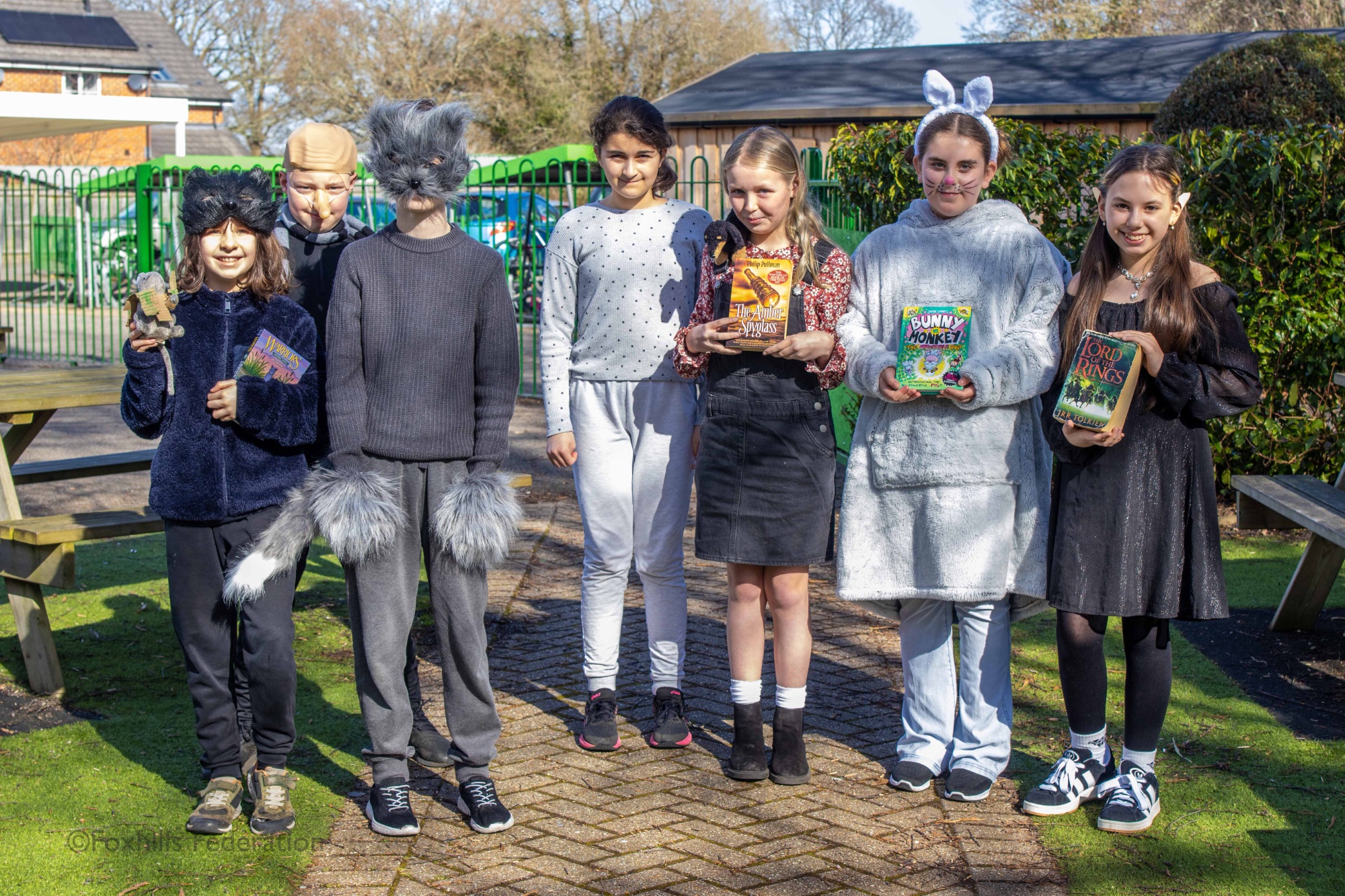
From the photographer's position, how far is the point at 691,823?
359 centimetres

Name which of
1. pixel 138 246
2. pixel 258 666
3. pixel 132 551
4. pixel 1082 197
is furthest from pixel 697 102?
Result: pixel 258 666

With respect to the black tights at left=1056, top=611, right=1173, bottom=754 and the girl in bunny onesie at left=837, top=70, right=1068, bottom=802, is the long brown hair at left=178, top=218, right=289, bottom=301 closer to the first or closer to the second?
the girl in bunny onesie at left=837, top=70, right=1068, bottom=802

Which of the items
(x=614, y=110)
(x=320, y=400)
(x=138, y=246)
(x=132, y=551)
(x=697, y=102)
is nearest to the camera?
(x=320, y=400)

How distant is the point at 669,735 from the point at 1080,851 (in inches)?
53.1

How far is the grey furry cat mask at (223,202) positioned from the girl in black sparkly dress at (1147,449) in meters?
2.33

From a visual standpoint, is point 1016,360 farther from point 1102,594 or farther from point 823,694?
point 823,694

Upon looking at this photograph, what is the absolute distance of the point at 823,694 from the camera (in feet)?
15.6


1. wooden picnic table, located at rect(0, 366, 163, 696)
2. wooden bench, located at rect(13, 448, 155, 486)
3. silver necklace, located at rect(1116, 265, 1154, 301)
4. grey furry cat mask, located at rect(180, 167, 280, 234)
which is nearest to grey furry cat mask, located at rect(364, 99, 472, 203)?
grey furry cat mask, located at rect(180, 167, 280, 234)

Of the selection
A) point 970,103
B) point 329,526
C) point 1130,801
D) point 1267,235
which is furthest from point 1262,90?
point 329,526

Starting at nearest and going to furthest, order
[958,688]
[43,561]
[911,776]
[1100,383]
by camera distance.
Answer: [1100,383]
[911,776]
[958,688]
[43,561]

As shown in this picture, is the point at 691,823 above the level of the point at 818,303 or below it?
below

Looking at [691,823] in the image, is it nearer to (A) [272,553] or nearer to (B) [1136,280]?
(A) [272,553]

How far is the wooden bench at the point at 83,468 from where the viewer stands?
530 centimetres

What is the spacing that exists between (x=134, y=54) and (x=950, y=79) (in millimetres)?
36763
